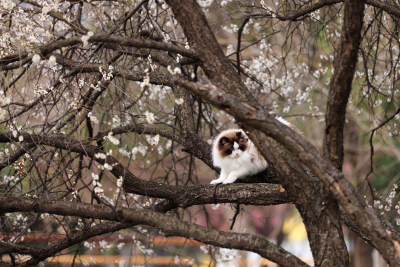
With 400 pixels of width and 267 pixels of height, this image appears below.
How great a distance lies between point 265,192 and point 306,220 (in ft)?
2.36

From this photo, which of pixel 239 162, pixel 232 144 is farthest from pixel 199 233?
pixel 232 144

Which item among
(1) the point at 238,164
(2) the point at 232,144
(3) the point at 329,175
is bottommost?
(3) the point at 329,175

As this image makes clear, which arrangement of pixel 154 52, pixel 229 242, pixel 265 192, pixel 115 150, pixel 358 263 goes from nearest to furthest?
pixel 229 242 → pixel 265 192 → pixel 154 52 → pixel 115 150 → pixel 358 263

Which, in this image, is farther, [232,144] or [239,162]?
[232,144]

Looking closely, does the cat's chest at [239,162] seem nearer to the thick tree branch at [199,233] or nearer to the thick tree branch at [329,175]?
the thick tree branch at [199,233]

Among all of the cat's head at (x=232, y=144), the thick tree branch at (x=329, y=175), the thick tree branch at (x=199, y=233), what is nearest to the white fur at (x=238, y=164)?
the cat's head at (x=232, y=144)

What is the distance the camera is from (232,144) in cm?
468

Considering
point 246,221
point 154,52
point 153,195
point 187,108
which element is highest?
point 246,221

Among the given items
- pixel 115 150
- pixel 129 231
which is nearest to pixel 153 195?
pixel 129 231

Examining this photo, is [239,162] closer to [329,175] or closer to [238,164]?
[238,164]

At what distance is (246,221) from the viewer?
13.7 m

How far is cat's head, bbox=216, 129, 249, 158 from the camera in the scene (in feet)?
15.0

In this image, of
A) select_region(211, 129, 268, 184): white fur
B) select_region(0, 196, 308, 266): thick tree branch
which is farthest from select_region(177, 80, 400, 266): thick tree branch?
select_region(211, 129, 268, 184): white fur

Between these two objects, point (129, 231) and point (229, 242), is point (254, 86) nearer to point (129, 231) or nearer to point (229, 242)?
point (129, 231)
